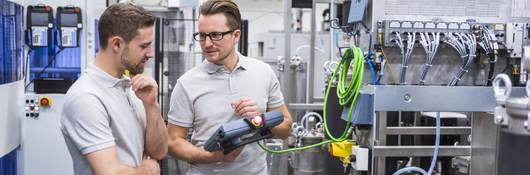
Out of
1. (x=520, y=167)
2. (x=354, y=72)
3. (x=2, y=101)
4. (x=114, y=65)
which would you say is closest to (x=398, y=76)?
(x=354, y=72)

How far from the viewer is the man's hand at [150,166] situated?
149cm

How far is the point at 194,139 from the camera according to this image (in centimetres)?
175

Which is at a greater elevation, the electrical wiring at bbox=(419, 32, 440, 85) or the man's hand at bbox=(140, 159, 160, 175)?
the electrical wiring at bbox=(419, 32, 440, 85)

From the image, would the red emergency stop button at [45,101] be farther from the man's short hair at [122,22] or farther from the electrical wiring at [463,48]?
the electrical wiring at [463,48]

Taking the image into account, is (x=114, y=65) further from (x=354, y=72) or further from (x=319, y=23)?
(x=319, y=23)

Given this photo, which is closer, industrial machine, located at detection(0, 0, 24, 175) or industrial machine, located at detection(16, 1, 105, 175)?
industrial machine, located at detection(0, 0, 24, 175)

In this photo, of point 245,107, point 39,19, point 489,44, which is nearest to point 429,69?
point 489,44

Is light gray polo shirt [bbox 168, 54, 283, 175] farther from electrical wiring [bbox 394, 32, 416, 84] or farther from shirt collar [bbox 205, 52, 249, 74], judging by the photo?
electrical wiring [bbox 394, 32, 416, 84]

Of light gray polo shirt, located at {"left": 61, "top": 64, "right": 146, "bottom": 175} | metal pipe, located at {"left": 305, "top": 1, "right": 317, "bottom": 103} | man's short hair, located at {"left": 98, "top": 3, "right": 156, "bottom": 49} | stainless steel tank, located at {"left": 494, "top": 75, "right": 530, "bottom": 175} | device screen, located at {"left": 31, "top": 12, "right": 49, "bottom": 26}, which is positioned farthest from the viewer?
metal pipe, located at {"left": 305, "top": 1, "right": 317, "bottom": 103}

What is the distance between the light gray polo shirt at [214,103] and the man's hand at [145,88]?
0.66 ft

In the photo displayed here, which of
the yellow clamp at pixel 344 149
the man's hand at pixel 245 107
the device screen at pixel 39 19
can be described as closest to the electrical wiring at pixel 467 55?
the yellow clamp at pixel 344 149

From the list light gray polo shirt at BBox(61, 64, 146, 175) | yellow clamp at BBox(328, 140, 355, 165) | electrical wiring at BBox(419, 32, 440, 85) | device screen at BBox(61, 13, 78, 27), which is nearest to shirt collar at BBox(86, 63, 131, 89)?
light gray polo shirt at BBox(61, 64, 146, 175)

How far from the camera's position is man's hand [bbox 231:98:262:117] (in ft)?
5.35

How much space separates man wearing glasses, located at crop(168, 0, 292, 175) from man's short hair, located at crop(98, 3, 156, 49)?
0.28m
